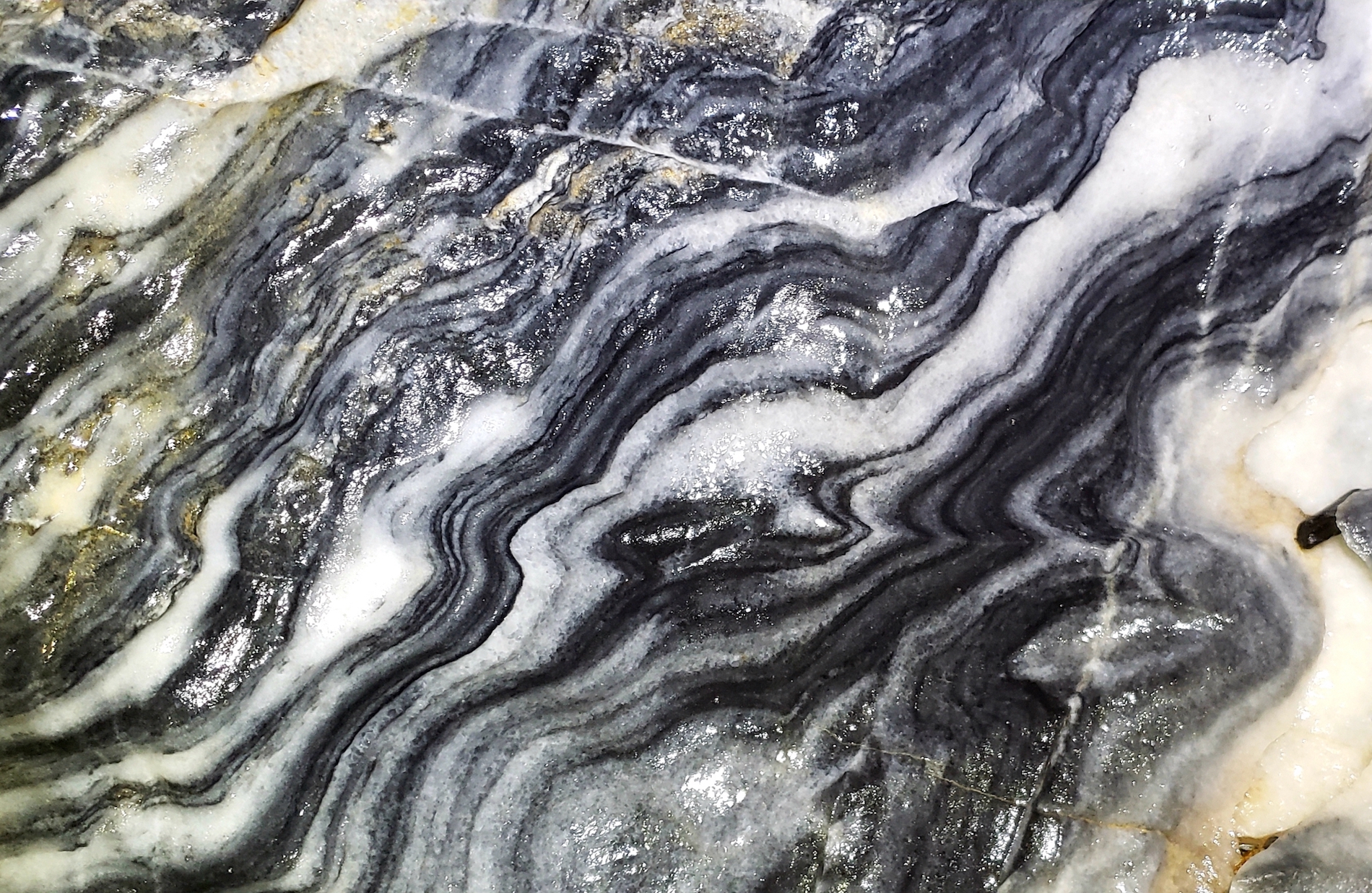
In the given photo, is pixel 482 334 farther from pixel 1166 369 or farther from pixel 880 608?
pixel 1166 369

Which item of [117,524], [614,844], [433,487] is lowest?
[614,844]

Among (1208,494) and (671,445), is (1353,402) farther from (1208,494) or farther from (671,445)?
(671,445)

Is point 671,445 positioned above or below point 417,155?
below

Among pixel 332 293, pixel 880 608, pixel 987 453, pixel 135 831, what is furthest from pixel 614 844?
pixel 332 293

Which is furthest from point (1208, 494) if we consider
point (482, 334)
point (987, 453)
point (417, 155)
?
point (417, 155)

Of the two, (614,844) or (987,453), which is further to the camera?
(987,453)

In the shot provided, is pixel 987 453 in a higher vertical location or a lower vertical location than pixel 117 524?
lower
